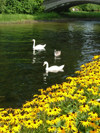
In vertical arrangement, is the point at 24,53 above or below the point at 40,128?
below

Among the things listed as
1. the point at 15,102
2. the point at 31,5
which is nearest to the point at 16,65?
the point at 15,102

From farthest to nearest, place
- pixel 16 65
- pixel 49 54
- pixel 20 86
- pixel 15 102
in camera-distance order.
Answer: pixel 49 54 → pixel 16 65 → pixel 20 86 → pixel 15 102

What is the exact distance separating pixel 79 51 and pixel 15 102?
33.6ft

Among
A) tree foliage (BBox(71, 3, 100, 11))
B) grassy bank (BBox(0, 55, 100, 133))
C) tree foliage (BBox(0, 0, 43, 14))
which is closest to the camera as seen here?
grassy bank (BBox(0, 55, 100, 133))

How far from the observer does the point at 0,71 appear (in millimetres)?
12625

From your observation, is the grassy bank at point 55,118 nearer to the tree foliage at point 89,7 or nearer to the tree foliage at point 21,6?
the tree foliage at point 21,6

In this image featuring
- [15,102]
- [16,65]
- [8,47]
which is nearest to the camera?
[15,102]

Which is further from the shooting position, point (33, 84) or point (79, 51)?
point (79, 51)

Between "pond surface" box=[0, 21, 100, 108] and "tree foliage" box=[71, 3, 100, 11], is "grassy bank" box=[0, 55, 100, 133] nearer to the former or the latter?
"pond surface" box=[0, 21, 100, 108]

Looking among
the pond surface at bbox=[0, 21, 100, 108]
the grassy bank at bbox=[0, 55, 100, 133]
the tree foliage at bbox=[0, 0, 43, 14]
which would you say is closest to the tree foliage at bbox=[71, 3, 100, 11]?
the tree foliage at bbox=[0, 0, 43, 14]

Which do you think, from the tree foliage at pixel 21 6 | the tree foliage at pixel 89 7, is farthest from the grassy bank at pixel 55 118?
the tree foliage at pixel 89 7

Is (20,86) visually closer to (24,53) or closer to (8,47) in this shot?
(24,53)

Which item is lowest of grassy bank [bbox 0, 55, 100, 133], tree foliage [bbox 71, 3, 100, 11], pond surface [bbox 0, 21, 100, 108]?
tree foliage [bbox 71, 3, 100, 11]

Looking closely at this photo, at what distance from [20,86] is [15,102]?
1724 millimetres
